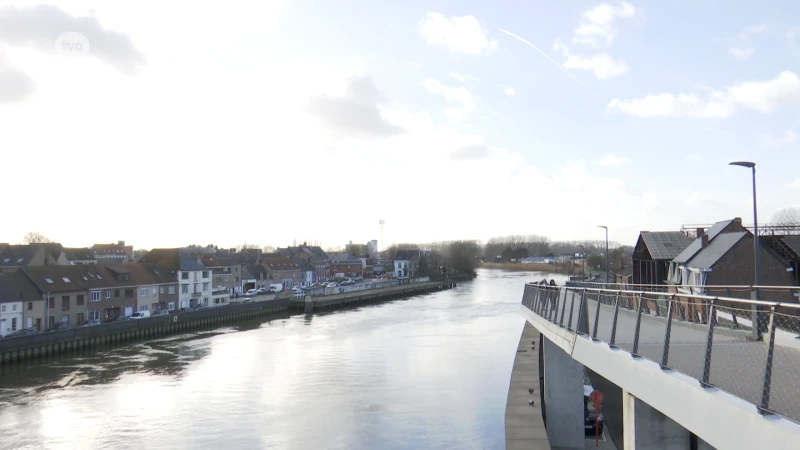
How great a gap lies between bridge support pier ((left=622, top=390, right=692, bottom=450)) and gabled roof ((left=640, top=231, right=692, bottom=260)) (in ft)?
107

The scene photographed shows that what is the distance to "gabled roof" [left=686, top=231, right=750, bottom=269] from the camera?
29783 millimetres

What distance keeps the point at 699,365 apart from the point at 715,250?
27.9m

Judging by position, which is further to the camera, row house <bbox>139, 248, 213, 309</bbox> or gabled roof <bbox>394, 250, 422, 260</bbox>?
gabled roof <bbox>394, 250, 422, 260</bbox>

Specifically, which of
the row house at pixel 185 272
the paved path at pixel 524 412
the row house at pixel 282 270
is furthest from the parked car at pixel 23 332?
the row house at pixel 282 270

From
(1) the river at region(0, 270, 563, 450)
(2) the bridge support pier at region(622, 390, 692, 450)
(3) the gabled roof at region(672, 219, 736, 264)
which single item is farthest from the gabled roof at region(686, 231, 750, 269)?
(2) the bridge support pier at region(622, 390, 692, 450)

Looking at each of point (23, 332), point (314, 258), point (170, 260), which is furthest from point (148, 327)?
point (314, 258)

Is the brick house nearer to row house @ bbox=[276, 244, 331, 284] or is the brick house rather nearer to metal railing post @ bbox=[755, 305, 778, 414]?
metal railing post @ bbox=[755, 305, 778, 414]

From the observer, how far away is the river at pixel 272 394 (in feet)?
69.5

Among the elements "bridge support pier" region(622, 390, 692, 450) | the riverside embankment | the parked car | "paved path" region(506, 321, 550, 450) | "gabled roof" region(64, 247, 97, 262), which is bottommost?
the riverside embankment

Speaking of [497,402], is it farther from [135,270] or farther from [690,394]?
[135,270]

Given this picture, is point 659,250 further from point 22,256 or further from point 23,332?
point 22,256

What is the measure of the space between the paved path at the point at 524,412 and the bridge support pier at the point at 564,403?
593 mm

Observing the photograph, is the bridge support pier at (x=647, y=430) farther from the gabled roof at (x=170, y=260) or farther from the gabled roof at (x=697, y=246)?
the gabled roof at (x=170, y=260)

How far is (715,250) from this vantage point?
31.3 metres
